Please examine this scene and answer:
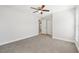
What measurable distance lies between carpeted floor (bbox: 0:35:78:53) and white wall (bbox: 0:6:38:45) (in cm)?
10

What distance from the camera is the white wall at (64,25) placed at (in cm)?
145

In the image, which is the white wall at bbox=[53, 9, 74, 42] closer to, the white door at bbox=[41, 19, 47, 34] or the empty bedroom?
the empty bedroom

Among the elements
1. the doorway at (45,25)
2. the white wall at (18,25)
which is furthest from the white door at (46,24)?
the white wall at (18,25)

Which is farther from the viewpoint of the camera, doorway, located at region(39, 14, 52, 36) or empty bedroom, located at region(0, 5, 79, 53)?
doorway, located at region(39, 14, 52, 36)

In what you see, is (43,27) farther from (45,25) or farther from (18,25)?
(18,25)

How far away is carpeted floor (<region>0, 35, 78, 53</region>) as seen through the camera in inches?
55.9

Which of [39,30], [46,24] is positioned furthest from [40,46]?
[46,24]

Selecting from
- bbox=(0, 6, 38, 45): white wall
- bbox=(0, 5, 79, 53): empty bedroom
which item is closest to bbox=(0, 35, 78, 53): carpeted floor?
bbox=(0, 5, 79, 53): empty bedroom

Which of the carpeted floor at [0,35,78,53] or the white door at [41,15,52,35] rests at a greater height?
the white door at [41,15,52,35]
